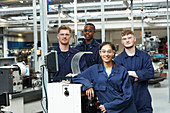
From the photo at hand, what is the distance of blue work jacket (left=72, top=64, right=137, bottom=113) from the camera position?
2.02 m

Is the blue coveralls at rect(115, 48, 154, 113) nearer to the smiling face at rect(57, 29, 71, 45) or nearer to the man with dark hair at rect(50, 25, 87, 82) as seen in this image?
the man with dark hair at rect(50, 25, 87, 82)

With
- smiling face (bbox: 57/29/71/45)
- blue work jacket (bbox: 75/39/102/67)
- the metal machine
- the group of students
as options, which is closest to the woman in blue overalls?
the group of students

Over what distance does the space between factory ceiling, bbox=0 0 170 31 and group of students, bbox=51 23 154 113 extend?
138 inches

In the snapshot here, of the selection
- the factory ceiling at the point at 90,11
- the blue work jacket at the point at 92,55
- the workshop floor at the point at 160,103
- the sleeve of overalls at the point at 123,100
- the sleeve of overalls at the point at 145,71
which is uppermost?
the factory ceiling at the point at 90,11

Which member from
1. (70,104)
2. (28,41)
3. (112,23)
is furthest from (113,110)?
(28,41)

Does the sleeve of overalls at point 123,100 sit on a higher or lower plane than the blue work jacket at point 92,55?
lower

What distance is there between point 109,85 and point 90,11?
31.4 ft

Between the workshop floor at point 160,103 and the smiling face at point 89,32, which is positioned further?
the workshop floor at point 160,103

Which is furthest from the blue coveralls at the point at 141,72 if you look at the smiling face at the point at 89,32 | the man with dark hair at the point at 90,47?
the smiling face at the point at 89,32

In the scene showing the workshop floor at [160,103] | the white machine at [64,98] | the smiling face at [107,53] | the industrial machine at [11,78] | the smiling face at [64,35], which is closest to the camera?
the white machine at [64,98]

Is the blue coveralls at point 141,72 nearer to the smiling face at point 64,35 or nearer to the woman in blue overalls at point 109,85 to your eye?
the woman in blue overalls at point 109,85

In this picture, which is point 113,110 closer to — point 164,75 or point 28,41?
point 164,75

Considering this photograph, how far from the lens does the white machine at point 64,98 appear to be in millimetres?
1981

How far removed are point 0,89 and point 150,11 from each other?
868 centimetres
